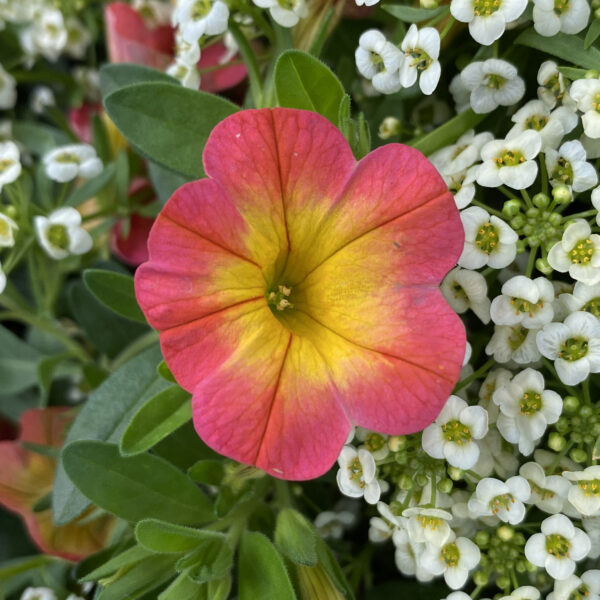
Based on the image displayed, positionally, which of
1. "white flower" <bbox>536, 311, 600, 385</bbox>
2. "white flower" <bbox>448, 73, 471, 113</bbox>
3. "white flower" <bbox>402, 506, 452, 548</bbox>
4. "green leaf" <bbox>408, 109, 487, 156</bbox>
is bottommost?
"white flower" <bbox>402, 506, 452, 548</bbox>

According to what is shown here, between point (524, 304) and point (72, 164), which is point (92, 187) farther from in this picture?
point (524, 304)

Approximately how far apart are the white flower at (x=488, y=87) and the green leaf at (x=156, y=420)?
1.44 feet

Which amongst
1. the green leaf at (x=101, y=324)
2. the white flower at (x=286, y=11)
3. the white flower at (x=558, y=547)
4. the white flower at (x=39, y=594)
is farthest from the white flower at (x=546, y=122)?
the white flower at (x=39, y=594)

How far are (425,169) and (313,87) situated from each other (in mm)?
186

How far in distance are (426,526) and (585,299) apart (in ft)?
0.86

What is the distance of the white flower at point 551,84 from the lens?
732 mm

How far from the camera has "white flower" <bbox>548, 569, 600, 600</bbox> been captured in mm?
706

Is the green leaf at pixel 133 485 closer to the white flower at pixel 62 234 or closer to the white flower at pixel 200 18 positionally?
the white flower at pixel 62 234

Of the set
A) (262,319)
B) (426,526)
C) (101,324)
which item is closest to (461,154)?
(262,319)

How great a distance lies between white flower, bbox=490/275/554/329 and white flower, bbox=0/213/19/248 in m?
0.55

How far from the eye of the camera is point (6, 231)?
87 cm

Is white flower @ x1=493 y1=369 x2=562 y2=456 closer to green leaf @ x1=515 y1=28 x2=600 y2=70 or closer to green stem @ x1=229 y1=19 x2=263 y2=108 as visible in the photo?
green leaf @ x1=515 y1=28 x2=600 y2=70

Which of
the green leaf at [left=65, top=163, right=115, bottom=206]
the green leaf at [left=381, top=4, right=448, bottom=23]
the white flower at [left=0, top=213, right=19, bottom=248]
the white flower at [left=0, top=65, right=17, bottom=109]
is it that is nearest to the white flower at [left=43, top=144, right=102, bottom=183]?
the green leaf at [left=65, top=163, right=115, bottom=206]

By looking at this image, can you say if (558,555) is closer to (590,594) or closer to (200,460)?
(590,594)
